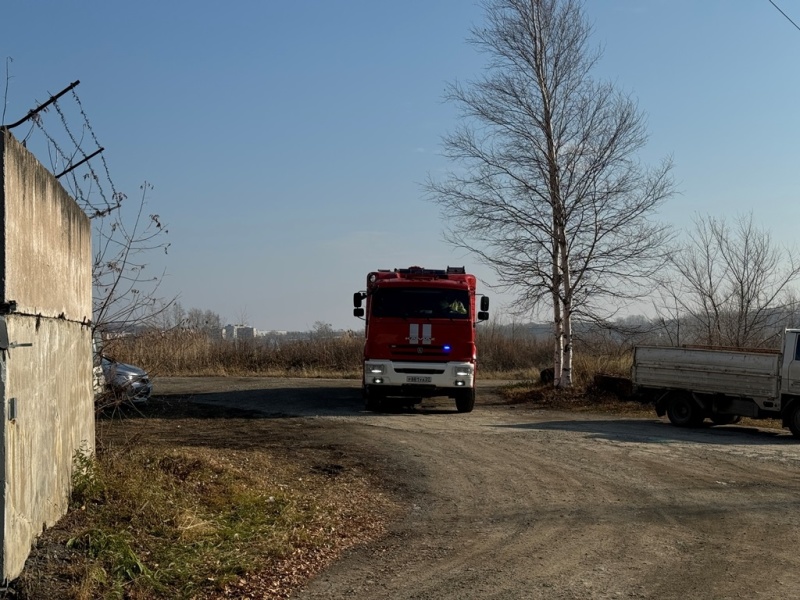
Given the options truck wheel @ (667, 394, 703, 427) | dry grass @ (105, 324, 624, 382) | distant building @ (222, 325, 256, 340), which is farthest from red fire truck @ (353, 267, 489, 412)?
distant building @ (222, 325, 256, 340)

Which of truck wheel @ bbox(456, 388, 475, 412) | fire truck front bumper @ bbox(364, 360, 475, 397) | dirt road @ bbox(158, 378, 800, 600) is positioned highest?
fire truck front bumper @ bbox(364, 360, 475, 397)

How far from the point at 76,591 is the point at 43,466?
117 cm

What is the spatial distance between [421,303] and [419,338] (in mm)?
835

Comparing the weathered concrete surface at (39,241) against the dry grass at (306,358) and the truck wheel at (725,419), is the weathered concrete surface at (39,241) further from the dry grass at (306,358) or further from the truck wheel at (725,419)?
the dry grass at (306,358)

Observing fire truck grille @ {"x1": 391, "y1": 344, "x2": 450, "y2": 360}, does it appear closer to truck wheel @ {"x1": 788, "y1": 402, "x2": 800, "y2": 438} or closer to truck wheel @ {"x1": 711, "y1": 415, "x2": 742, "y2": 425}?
truck wheel @ {"x1": 711, "y1": 415, "x2": 742, "y2": 425}

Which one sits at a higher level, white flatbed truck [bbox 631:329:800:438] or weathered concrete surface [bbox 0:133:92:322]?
weathered concrete surface [bbox 0:133:92:322]

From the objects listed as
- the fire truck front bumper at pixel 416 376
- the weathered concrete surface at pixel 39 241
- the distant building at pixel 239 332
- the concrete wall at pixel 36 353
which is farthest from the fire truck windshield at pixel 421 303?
the distant building at pixel 239 332

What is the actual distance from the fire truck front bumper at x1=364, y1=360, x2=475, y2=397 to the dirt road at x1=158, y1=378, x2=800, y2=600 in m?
1.34

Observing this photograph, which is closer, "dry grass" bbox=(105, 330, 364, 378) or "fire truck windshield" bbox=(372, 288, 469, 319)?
"fire truck windshield" bbox=(372, 288, 469, 319)

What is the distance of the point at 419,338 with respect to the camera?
63.7ft

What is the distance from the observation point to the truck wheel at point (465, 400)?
2014 centimetres

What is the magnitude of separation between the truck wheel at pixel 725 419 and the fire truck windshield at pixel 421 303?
19.2 feet

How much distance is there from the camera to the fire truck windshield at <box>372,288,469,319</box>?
769 inches

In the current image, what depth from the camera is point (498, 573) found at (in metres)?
7.07
